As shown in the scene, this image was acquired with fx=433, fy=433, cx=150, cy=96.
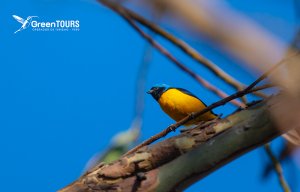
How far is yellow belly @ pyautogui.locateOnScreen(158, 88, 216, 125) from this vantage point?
3922 millimetres

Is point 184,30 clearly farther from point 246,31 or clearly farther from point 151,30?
point 151,30

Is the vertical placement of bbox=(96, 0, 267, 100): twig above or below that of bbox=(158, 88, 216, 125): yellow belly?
below

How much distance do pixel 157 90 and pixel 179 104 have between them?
2.43ft

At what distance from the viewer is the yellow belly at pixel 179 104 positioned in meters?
3.92

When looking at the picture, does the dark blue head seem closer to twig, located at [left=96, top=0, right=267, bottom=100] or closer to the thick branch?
twig, located at [left=96, top=0, right=267, bottom=100]

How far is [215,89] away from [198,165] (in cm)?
85

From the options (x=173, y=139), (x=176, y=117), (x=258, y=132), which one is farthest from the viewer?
(x=176, y=117)

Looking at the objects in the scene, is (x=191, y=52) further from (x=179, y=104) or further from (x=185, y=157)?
(x=179, y=104)

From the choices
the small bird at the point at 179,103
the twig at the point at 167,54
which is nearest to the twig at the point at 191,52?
the twig at the point at 167,54

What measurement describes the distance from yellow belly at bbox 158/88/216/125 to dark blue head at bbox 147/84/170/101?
284 mm

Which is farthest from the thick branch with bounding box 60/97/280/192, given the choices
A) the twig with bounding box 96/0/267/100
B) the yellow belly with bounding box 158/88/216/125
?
the yellow belly with bounding box 158/88/216/125

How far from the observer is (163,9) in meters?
0.36

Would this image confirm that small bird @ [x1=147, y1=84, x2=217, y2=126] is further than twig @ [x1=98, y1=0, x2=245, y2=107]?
Yes

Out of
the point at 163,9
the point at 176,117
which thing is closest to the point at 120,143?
the point at 176,117
